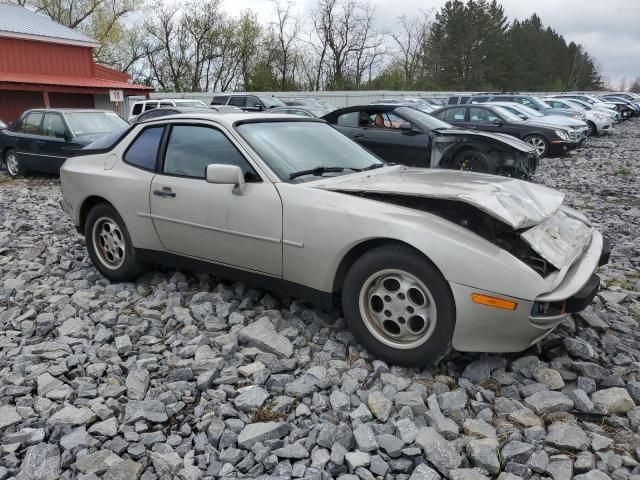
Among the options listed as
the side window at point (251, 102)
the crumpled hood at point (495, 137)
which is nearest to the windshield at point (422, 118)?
the crumpled hood at point (495, 137)

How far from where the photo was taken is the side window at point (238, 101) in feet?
78.8

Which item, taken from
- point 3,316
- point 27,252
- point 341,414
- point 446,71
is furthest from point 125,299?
point 446,71

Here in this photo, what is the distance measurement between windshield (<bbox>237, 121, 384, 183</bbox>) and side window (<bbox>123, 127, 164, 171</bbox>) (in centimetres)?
87

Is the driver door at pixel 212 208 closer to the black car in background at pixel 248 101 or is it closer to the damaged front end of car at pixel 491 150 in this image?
the damaged front end of car at pixel 491 150

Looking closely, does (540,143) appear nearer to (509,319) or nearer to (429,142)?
(429,142)

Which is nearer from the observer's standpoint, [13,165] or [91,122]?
[91,122]

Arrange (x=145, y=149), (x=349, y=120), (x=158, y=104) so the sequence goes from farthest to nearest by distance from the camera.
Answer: (x=158, y=104)
(x=349, y=120)
(x=145, y=149)

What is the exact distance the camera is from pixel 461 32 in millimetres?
64500

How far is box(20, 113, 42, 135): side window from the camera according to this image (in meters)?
11.4

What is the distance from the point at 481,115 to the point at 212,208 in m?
11.8

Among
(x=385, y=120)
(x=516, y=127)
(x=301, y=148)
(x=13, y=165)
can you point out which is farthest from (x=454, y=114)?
(x=301, y=148)

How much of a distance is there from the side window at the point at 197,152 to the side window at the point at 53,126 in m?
7.75

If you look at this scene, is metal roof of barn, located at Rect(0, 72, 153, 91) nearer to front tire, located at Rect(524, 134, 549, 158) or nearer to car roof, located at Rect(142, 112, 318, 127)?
front tire, located at Rect(524, 134, 549, 158)

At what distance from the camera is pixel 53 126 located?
36.4ft
